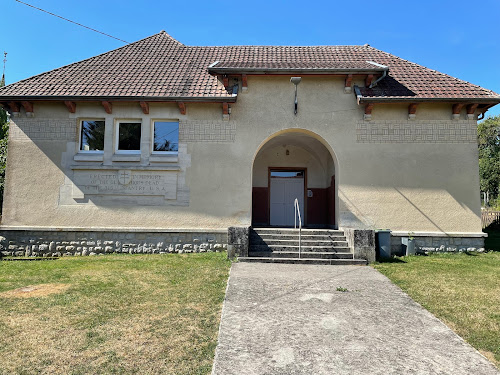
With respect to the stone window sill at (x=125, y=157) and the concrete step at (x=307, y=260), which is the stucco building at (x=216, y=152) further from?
the concrete step at (x=307, y=260)

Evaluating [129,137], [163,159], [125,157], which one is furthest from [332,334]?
[129,137]

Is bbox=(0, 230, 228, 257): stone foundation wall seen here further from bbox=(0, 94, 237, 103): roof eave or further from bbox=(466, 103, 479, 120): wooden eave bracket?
bbox=(466, 103, 479, 120): wooden eave bracket

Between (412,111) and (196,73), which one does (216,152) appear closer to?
(196,73)

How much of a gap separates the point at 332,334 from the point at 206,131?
7.60 m

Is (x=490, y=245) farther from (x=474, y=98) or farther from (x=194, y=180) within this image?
(x=194, y=180)

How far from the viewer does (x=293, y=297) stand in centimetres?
495

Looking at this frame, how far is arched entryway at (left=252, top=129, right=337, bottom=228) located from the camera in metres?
13.0

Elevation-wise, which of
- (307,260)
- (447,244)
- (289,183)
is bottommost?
(307,260)

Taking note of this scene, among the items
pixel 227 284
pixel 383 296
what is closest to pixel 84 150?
pixel 227 284

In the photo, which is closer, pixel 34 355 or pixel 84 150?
pixel 34 355

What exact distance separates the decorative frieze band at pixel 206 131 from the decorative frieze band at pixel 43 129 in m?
3.56

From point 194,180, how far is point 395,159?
20.5 feet

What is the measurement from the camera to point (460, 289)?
558 centimetres

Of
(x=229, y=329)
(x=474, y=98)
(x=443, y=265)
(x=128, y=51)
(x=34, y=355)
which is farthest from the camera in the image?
(x=128, y=51)
